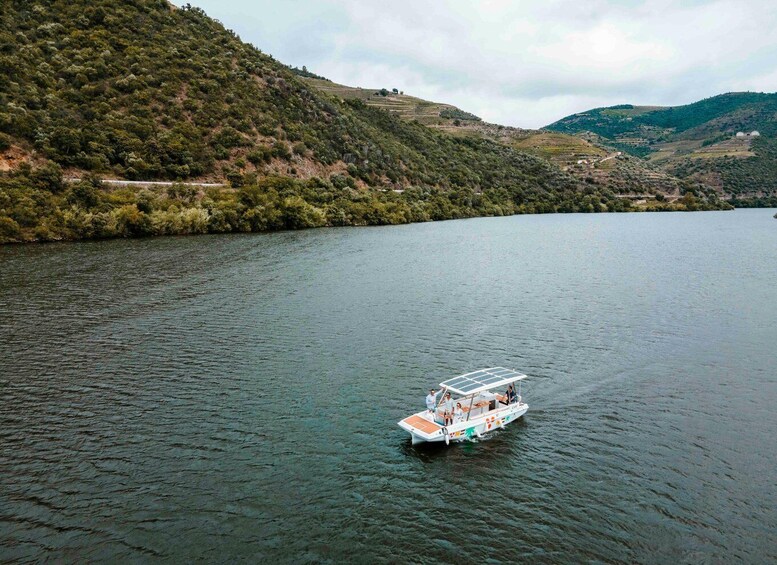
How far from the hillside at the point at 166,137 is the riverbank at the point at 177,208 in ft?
0.92

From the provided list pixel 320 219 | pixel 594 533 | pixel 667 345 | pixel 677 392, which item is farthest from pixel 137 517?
pixel 320 219

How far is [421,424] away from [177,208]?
93.8m

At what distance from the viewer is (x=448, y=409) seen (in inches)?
1208

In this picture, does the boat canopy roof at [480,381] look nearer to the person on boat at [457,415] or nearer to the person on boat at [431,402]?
the person on boat at [457,415]

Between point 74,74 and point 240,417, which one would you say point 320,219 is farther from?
point 240,417

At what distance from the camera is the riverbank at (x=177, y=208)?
301 ft

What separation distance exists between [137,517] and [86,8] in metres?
173

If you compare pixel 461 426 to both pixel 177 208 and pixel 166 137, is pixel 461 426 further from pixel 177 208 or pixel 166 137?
pixel 166 137

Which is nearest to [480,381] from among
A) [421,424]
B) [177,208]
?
[421,424]

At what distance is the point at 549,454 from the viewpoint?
93.9 feet

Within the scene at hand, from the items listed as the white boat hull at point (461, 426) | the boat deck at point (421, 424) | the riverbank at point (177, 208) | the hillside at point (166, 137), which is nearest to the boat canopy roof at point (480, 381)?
the white boat hull at point (461, 426)

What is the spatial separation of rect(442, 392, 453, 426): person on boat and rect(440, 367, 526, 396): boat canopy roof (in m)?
0.65

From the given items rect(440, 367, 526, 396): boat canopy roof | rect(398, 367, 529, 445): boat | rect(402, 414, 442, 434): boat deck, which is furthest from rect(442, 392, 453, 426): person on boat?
rect(402, 414, 442, 434): boat deck

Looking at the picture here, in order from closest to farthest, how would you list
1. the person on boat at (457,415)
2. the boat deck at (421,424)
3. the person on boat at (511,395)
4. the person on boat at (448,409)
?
the boat deck at (421,424) < the person on boat at (448,409) < the person on boat at (457,415) < the person on boat at (511,395)
